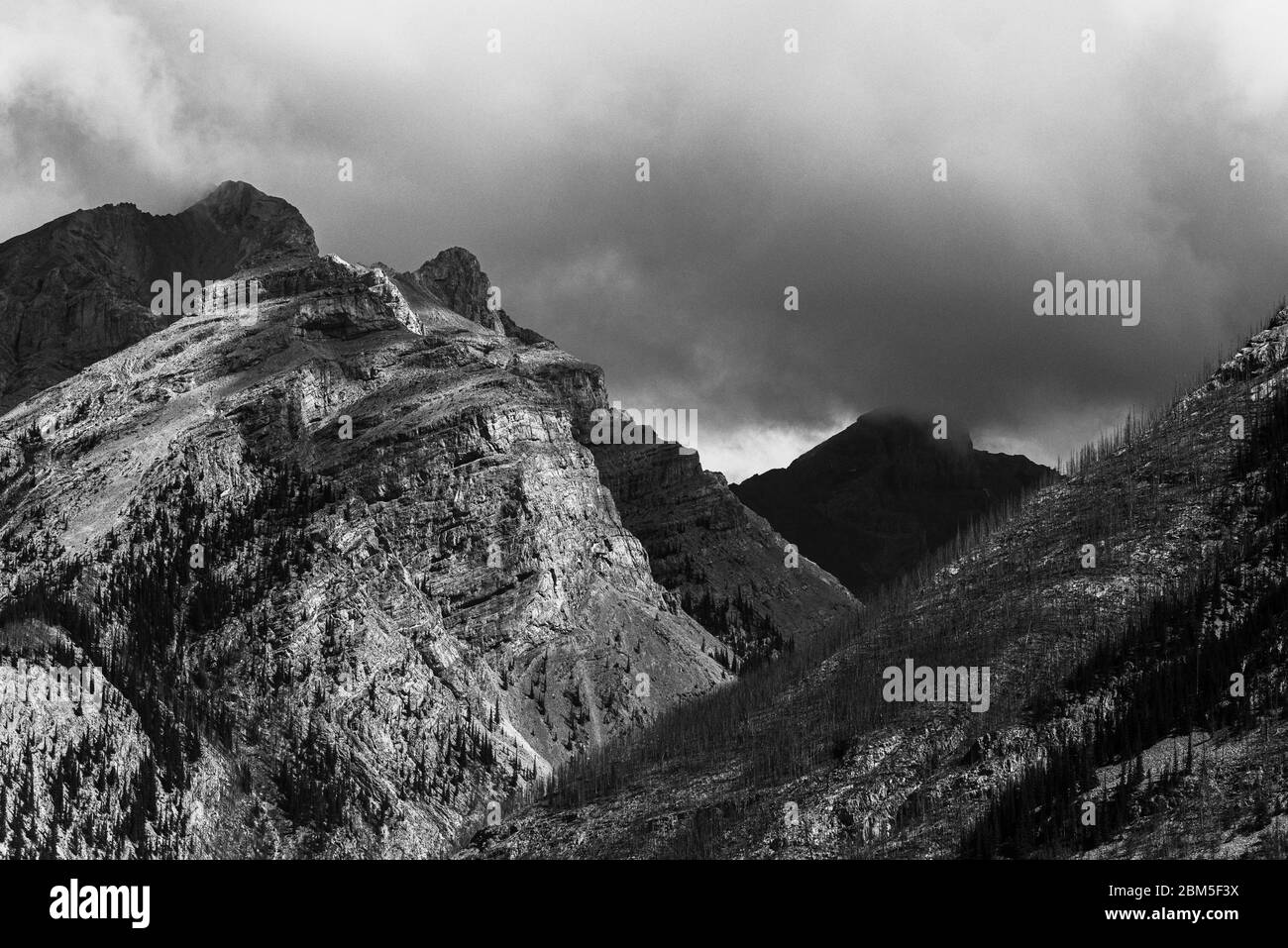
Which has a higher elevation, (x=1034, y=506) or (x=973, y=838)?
(x=1034, y=506)

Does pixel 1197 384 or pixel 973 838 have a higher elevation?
pixel 1197 384

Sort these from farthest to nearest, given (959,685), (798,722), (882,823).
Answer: (798,722), (959,685), (882,823)

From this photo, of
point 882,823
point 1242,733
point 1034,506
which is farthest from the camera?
point 1034,506

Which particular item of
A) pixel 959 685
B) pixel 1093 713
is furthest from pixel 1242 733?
pixel 959 685

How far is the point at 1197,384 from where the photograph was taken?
154 m

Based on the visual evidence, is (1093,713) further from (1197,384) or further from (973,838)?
(1197,384)
